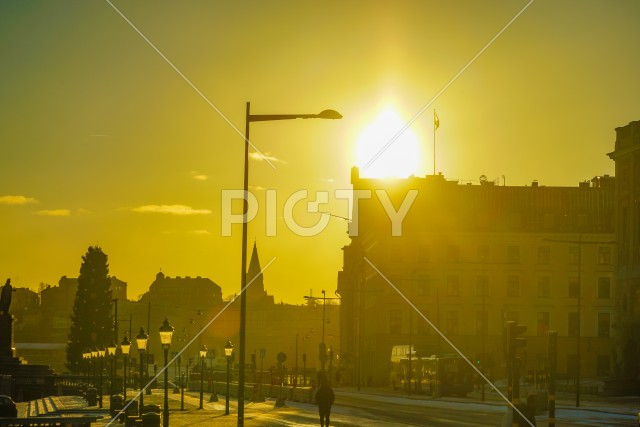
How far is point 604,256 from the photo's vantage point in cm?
12444

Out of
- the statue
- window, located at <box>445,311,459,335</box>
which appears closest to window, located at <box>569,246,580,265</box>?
window, located at <box>445,311,459,335</box>

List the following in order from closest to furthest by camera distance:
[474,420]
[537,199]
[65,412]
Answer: [474,420] → [65,412] → [537,199]

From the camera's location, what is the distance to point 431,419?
52750 mm

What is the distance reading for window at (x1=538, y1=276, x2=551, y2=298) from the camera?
12562 centimetres

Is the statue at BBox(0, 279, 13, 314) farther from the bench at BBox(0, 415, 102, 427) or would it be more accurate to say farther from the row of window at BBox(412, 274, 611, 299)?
the bench at BBox(0, 415, 102, 427)

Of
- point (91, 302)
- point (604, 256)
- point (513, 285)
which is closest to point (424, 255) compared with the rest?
point (513, 285)

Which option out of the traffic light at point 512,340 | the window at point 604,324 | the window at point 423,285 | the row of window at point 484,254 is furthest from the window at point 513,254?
the traffic light at point 512,340

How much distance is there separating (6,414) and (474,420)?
2052 centimetres

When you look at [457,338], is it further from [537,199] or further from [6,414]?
[6,414]

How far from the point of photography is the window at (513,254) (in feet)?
414

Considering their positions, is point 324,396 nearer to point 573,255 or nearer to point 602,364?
point 602,364

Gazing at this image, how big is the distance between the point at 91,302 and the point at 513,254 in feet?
191

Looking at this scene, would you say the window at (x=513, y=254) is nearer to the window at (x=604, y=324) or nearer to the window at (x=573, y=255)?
the window at (x=573, y=255)

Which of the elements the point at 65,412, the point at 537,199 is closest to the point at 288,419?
the point at 65,412
